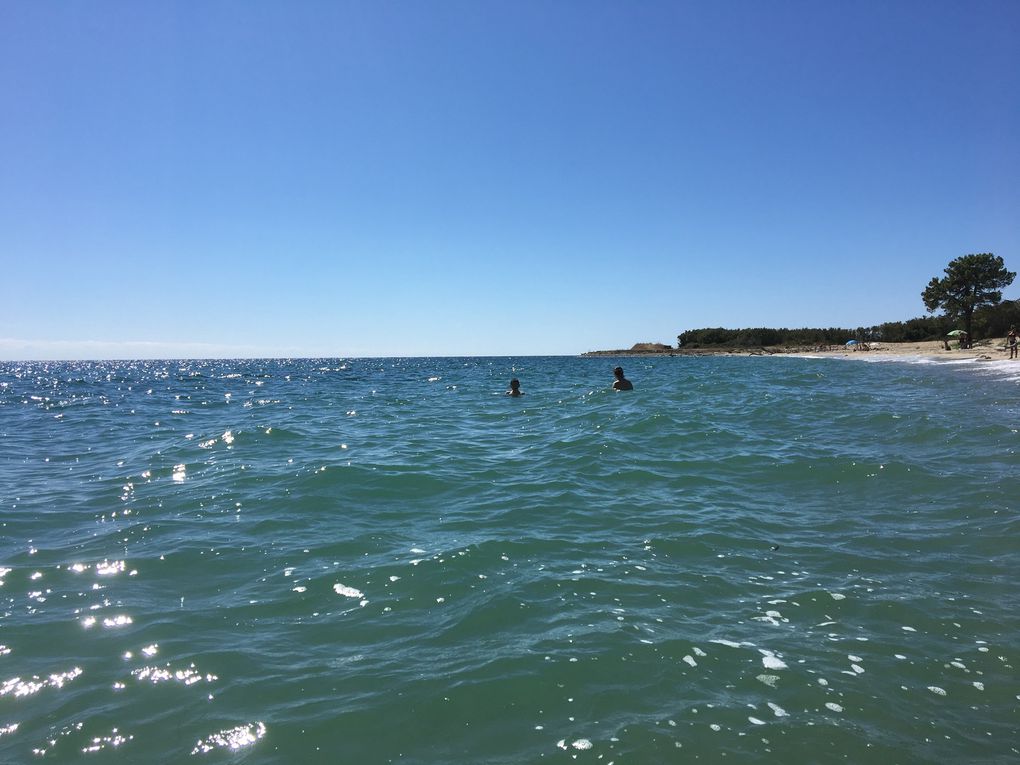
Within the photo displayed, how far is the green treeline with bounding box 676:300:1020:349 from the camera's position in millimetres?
55344

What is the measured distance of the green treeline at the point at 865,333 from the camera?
2179 inches

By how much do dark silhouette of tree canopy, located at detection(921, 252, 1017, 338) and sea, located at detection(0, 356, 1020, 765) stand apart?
6113 cm

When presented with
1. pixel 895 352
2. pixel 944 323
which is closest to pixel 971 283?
pixel 895 352

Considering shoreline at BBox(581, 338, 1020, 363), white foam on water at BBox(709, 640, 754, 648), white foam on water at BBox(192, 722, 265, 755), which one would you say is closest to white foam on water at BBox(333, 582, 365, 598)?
white foam on water at BBox(192, 722, 265, 755)

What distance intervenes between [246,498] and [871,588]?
9289mm

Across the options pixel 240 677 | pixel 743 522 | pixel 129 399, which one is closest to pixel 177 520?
pixel 240 677

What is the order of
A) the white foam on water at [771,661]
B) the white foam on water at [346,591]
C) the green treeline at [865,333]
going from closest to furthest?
the white foam on water at [771,661], the white foam on water at [346,591], the green treeline at [865,333]

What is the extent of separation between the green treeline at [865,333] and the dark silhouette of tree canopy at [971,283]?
45.7 inches

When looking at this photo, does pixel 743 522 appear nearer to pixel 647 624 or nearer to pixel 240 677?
pixel 647 624

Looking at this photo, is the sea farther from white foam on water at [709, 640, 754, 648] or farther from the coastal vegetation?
the coastal vegetation

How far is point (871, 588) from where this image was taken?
548 cm

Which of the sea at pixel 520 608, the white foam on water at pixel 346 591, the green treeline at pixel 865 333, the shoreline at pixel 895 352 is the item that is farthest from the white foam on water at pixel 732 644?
the green treeline at pixel 865 333

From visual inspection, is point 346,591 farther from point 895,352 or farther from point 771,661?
point 895,352

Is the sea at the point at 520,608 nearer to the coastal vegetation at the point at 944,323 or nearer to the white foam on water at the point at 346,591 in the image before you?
the white foam on water at the point at 346,591
